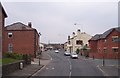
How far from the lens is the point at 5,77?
76.8ft

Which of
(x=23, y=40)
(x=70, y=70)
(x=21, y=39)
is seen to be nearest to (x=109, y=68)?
(x=70, y=70)

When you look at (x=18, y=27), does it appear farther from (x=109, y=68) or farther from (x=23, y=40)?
(x=109, y=68)

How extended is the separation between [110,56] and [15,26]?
24.2m

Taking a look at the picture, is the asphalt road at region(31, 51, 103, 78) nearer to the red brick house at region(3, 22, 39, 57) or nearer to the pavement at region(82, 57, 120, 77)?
the pavement at region(82, 57, 120, 77)

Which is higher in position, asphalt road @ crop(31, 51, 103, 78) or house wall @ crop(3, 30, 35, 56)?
house wall @ crop(3, 30, 35, 56)

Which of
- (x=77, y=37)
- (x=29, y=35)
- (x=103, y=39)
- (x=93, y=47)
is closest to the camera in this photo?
(x=29, y=35)

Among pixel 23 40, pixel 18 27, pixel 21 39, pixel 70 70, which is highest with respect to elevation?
pixel 18 27

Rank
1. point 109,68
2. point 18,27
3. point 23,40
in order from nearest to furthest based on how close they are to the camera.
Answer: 1. point 109,68
2. point 23,40
3. point 18,27

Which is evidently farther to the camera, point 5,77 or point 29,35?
point 29,35

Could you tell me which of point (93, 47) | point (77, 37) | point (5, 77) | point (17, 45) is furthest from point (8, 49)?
point (77, 37)

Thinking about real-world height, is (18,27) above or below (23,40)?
above

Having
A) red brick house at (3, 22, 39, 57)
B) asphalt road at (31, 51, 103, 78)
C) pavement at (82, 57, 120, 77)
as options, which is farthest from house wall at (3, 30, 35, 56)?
pavement at (82, 57, 120, 77)

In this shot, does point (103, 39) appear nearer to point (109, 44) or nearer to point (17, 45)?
point (109, 44)

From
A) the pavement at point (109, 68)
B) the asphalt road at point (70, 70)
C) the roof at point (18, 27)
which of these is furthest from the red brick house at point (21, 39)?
the pavement at point (109, 68)
